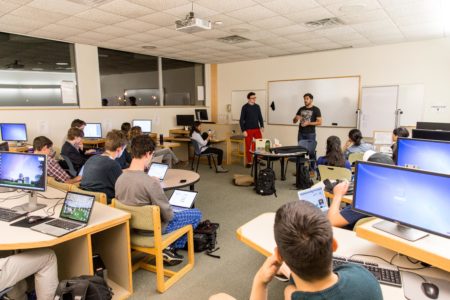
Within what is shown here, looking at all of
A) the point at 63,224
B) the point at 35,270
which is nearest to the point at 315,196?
the point at 63,224

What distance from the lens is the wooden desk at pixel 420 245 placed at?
1259mm

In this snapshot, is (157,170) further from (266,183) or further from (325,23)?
(325,23)

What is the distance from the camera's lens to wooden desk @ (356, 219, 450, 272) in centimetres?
126

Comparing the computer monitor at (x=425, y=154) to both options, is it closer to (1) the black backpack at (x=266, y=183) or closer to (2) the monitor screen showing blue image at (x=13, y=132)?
(1) the black backpack at (x=266, y=183)

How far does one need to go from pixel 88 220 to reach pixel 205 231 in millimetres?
1370

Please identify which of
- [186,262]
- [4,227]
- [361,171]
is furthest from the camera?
[186,262]

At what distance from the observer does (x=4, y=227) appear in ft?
6.67

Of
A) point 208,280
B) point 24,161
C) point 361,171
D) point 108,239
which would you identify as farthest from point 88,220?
point 361,171

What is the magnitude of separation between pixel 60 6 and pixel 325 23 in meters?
3.72

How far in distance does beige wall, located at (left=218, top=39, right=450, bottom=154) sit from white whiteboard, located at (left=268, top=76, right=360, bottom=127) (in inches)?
5.5

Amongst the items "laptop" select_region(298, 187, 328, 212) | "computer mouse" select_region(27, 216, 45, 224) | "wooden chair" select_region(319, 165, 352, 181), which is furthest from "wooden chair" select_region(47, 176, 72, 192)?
"wooden chair" select_region(319, 165, 352, 181)

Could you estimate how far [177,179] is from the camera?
132 inches

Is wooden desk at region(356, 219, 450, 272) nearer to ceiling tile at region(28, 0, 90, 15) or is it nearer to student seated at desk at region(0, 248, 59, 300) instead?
student seated at desk at region(0, 248, 59, 300)

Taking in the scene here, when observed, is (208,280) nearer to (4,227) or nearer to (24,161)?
(4,227)
